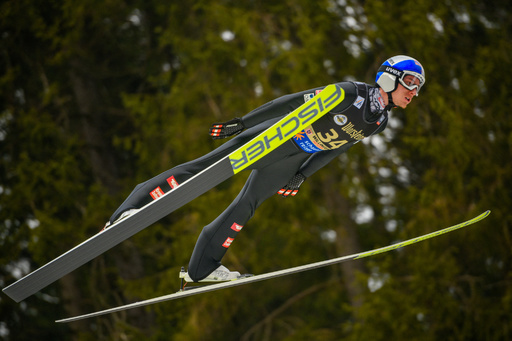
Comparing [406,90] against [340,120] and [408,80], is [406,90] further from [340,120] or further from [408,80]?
[340,120]

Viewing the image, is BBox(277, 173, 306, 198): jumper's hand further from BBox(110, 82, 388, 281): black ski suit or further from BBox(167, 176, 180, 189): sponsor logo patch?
BBox(167, 176, 180, 189): sponsor logo patch

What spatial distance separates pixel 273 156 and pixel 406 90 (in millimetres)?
834

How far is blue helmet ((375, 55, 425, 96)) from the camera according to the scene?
139 inches

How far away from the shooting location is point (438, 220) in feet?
25.8

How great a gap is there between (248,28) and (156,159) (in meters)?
2.60

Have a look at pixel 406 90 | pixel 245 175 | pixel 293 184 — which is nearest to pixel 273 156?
pixel 293 184

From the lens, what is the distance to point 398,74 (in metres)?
3.53

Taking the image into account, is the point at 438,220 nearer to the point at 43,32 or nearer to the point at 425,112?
the point at 425,112

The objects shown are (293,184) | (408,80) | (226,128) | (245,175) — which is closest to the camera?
(408,80)

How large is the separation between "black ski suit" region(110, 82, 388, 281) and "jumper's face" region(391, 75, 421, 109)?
0.10 meters

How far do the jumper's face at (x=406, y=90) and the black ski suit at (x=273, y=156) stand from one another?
0.10 metres

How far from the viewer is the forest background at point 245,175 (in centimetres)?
795

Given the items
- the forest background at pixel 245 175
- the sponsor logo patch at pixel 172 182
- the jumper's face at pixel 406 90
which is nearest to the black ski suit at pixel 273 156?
the sponsor logo patch at pixel 172 182

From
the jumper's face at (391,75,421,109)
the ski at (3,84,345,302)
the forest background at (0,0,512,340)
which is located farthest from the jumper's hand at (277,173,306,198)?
the forest background at (0,0,512,340)
